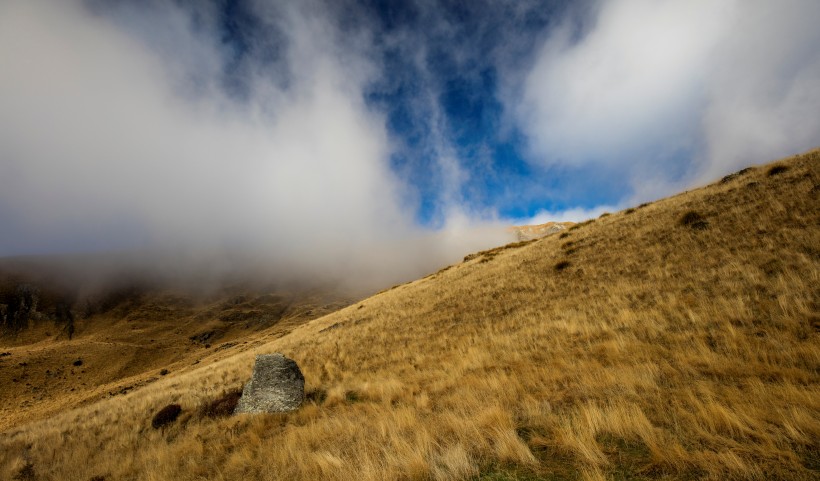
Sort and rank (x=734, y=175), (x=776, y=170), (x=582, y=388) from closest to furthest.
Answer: (x=582, y=388), (x=776, y=170), (x=734, y=175)

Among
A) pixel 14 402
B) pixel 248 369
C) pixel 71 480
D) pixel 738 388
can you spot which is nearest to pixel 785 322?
pixel 738 388

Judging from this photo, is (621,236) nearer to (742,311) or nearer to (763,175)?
(763,175)

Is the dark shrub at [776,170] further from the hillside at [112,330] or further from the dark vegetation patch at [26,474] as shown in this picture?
the hillside at [112,330]

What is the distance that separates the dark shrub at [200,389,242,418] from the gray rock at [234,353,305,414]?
1.44 feet

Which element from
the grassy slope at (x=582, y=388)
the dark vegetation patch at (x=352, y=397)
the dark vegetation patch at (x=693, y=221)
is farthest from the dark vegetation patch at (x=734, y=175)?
the dark vegetation patch at (x=352, y=397)

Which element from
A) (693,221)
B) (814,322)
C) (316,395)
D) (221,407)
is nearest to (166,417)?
(221,407)

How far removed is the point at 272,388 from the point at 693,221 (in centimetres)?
1989

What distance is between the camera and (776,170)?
1617 cm

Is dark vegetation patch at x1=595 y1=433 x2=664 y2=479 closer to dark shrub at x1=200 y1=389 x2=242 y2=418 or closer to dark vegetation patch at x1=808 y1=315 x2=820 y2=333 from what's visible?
dark vegetation patch at x1=808 y1=315 x2=820 y2=333

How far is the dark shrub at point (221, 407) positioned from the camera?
9773 mm

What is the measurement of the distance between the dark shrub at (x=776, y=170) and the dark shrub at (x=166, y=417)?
2945 cm

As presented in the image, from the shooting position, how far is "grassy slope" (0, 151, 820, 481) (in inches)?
145

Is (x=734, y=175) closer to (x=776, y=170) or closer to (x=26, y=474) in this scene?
(x=776, y=170)

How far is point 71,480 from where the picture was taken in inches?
268
